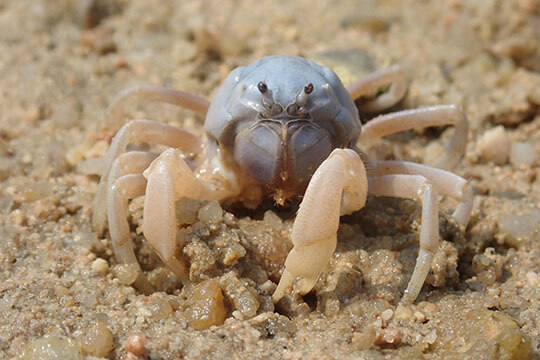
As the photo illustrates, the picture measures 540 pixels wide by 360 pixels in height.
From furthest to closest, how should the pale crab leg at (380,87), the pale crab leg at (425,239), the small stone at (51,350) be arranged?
the pale crab leg at (380,87) < the pale crab leg at (425,239) < the small stone at (51,350)

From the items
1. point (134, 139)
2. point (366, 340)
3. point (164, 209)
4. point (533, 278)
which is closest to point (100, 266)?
point (164, 209)

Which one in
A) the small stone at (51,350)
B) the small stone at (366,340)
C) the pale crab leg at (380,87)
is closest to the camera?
the small stone at (51,350)

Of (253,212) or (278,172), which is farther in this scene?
(253,212)

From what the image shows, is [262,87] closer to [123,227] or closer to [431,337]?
[123,227]

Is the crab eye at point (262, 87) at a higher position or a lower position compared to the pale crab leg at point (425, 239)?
higher

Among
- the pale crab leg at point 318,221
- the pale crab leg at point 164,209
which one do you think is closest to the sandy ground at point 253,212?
the pale crab leg at point 164,209

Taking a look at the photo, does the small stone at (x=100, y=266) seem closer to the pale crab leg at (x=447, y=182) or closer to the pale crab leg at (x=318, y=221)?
the pale crab leg at (x=318, y=221)

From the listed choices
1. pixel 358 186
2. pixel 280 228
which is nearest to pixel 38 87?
pixel 280 228
